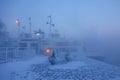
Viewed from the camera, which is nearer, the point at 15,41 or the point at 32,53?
the point at 32,53

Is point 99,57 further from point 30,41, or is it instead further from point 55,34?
point 30,41

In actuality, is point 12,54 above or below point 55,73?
above

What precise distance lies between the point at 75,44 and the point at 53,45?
3.70 meters

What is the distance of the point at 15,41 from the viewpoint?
27547 millimetres

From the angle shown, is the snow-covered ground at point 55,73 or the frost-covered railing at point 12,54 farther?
the frost-covered railing at point 12,54

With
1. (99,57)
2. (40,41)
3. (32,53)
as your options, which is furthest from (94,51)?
(32,53)

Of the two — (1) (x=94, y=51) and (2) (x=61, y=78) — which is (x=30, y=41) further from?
(2) (x=61, y=78)

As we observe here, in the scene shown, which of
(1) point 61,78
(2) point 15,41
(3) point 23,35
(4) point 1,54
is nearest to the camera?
(1) point 61,78

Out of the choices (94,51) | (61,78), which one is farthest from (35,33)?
(61,78)

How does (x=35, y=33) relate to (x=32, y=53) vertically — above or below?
above

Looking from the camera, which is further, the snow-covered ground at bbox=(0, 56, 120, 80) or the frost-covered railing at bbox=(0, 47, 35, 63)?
the frost-covered railing at bbox=(0, 47, 35, 63)

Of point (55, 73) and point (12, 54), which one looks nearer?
point (55, 73)

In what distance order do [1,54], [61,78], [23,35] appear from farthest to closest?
[23,35], [1,54], [61,78]

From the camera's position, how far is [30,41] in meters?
27.7
